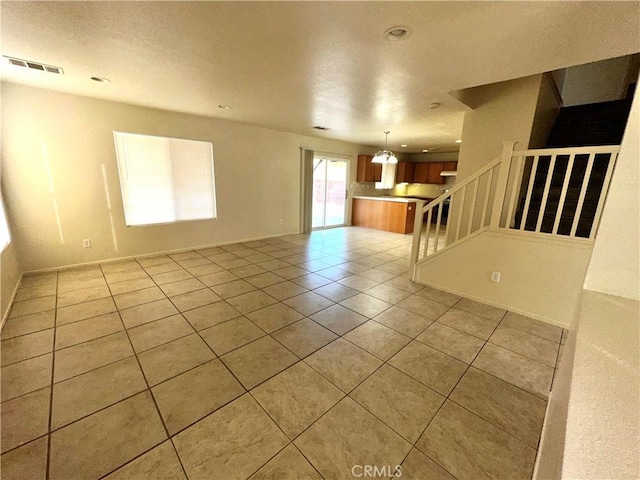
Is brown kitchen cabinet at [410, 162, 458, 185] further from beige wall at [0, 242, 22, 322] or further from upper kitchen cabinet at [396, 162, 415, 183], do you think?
beige wall at [0, 242, 22, 322]

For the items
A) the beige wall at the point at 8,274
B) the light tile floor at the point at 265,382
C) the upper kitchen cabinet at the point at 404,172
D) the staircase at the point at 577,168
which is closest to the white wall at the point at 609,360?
the light tile floor at the point at 265,382

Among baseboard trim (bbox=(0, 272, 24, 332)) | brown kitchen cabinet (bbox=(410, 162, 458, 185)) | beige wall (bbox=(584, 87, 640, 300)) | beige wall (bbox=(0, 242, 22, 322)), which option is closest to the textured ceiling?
beige wall (bbox=(584, 87, 640, 300))

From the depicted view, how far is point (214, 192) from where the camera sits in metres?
5.04

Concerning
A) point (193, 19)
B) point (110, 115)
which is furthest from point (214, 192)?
point (193, 19)

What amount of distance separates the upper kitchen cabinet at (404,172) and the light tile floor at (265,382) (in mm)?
6695

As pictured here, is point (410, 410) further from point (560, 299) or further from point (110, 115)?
point (110, 115)

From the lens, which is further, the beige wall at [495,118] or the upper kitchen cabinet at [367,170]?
the upper kitchen cabinet at [367,170]

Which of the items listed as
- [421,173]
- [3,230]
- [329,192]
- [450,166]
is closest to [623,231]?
[3,230]

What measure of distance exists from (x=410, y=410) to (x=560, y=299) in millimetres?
2159

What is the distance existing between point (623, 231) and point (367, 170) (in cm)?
734

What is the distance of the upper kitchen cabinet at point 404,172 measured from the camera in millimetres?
9203

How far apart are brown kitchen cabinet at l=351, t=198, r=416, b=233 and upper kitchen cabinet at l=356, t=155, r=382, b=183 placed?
706mm

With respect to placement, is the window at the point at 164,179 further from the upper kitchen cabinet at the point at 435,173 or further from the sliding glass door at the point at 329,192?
the upper kitchen cabinet at the point at 435,173
